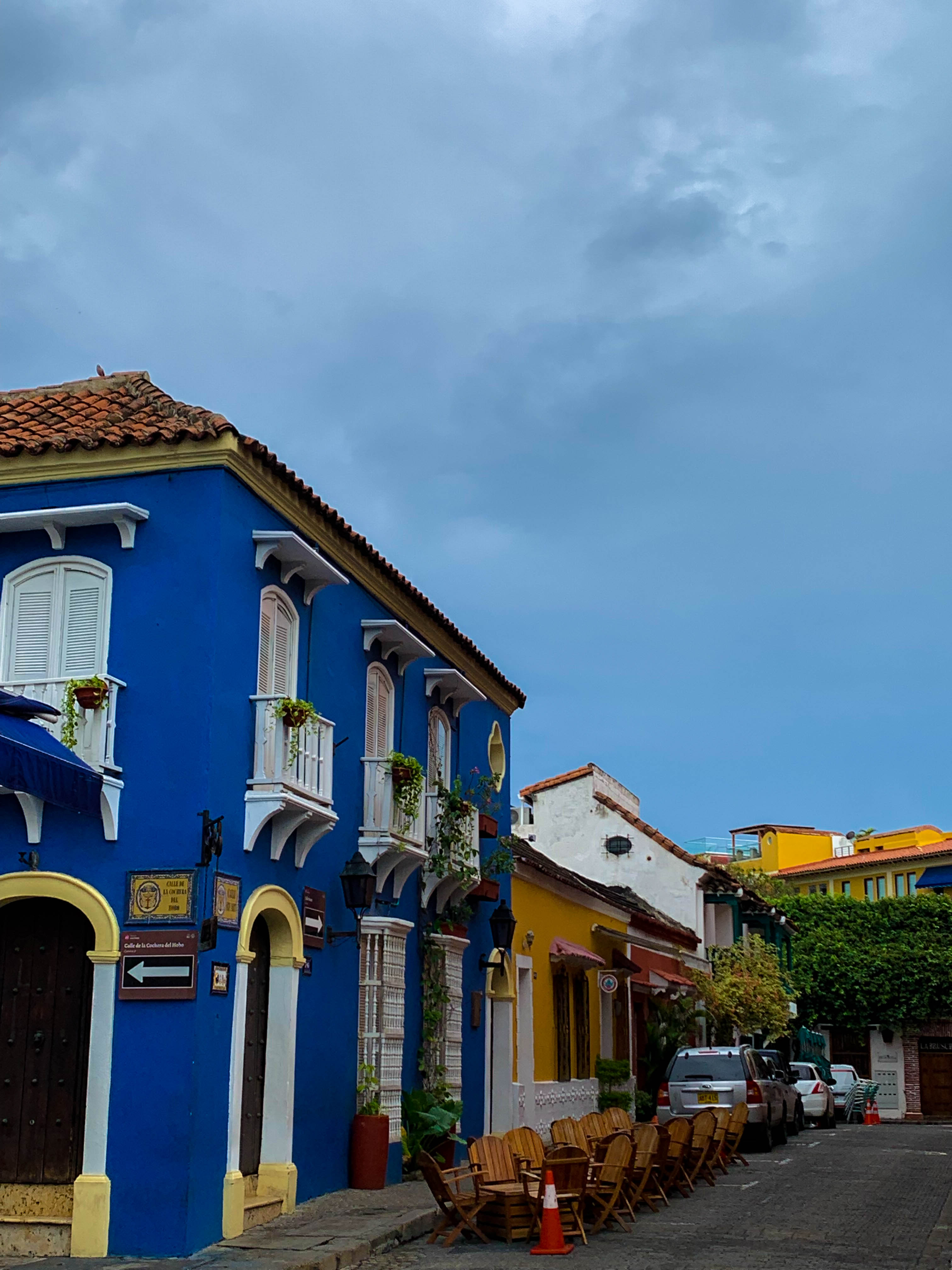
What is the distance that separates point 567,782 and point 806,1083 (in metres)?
8.98

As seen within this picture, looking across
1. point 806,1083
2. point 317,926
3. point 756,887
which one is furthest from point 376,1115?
point 756,887

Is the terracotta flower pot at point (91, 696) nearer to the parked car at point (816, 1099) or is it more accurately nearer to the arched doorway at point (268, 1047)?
the arched doorway at point (268, 1047)

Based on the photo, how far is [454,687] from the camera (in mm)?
18766

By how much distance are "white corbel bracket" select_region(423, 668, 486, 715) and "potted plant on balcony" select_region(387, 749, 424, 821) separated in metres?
2.33

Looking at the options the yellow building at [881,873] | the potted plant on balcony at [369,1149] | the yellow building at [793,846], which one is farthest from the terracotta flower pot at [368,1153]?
the yellow building at [793,846]

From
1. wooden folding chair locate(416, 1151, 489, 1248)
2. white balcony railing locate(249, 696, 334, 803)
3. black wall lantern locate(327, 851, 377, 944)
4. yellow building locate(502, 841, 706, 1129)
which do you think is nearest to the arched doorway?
black wall lantern locate(327, 851, 377, 944)

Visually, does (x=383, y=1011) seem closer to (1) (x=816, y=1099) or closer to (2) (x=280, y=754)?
(2) (x=280, y=754)

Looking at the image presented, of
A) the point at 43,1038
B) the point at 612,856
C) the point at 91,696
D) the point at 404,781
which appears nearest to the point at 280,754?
the point at 91,696

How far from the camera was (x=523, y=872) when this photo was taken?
21.7 meters

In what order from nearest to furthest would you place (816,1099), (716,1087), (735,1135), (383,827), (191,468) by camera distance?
1. (191,468)
2. (383,827)
3. (735,1135)
4. (716,1087)
5. (816,1099)

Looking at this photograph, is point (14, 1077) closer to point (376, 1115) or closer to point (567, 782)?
point (376, 1115)

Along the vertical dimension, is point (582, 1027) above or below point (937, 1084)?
Answer: above

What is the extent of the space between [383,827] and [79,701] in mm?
4419

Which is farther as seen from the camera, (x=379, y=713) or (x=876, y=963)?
(x=876, y=963)
